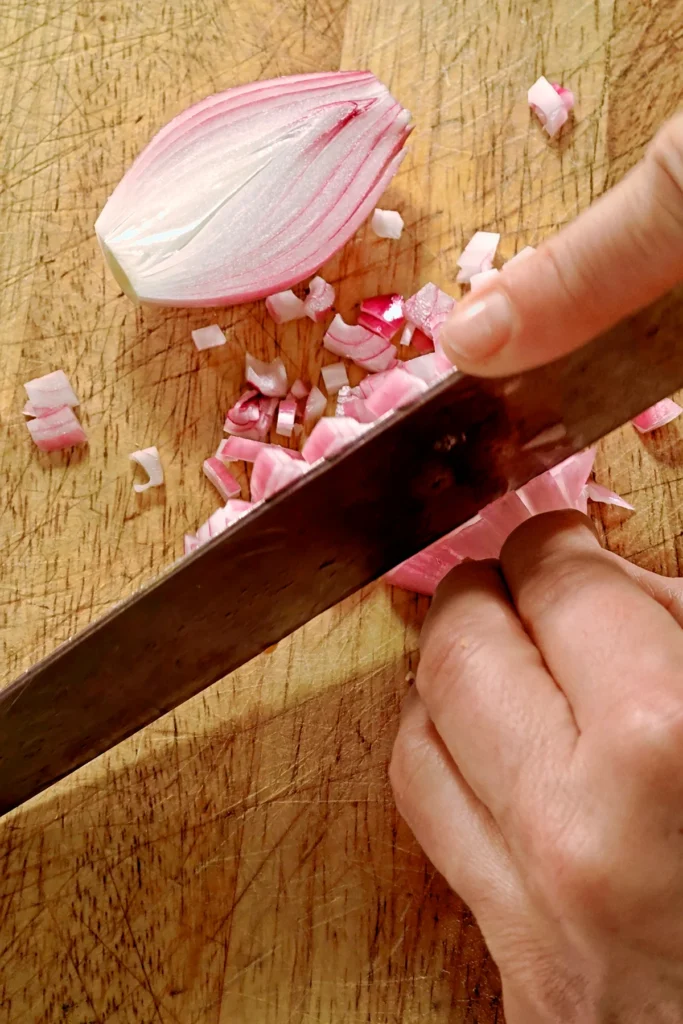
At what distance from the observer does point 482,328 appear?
26.7 inches

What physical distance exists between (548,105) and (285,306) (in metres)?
0.46

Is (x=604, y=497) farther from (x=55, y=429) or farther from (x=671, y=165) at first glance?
(x=55, y=429)

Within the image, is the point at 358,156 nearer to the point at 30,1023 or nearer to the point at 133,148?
the point at 133,148

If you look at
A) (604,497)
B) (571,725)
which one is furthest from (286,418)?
(571,725)

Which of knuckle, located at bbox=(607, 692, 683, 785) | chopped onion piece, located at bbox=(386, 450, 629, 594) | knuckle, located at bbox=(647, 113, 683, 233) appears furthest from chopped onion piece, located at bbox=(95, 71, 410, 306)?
knuckle, located at bbox=(607, 692, 683, 785)

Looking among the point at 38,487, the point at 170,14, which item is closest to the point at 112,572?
the point at 38,487

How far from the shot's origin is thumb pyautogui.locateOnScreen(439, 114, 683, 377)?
630 mm

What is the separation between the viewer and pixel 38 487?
1.08 m

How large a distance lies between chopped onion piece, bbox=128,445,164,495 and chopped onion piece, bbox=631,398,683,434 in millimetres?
626

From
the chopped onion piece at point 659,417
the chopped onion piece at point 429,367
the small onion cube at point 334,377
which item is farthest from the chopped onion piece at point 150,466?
the chopped onion piece at point 659,417

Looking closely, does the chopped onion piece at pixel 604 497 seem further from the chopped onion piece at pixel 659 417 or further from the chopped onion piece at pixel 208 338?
the chopped onion piece at pixel 208 338

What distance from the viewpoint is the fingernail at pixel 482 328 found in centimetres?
68

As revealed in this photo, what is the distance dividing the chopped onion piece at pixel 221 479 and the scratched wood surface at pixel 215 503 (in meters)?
0.02

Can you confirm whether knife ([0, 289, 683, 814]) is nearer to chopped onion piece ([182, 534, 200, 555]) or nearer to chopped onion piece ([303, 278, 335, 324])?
chopped onion piece ([182, 534, 200, 555])
